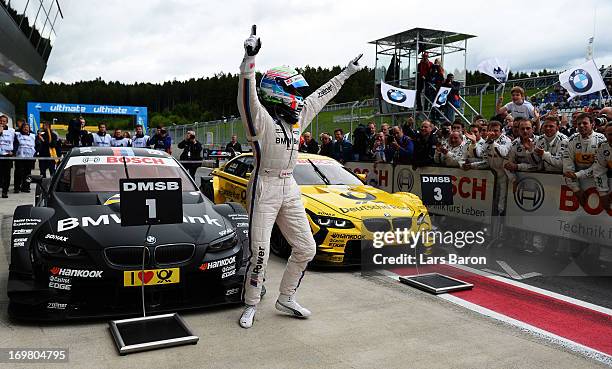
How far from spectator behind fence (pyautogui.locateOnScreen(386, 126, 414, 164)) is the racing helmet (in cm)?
585

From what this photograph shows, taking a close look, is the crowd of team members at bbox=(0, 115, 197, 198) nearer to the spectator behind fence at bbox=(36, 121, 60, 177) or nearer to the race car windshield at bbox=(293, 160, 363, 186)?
the spectator behind fence at bbox=(36, 121, 60, 177)

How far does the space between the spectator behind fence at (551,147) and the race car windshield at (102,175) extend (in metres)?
4.84

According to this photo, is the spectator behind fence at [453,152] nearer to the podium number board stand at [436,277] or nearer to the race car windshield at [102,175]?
the podium number board stand at [436,277]

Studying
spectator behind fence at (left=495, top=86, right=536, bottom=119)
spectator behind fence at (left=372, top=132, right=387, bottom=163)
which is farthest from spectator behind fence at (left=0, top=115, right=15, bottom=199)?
spectator behind fence at (left=495, top=86, right=536, bottom=119)

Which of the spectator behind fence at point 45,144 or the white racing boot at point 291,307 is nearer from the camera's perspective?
the white racing boot at point 291,307

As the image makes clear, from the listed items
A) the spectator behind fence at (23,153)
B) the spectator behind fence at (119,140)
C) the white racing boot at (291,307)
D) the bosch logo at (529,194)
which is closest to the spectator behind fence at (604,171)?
the bosch logo at (529,194)

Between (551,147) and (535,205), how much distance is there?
874 mm

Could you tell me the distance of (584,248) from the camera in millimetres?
6543

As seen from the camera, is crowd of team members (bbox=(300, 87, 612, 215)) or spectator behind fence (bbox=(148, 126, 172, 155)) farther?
spectator behind fence (bbox=(148, 126, 172, 155))

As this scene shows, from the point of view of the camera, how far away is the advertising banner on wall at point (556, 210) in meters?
6.34

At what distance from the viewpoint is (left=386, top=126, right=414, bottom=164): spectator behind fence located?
9805 millimetres

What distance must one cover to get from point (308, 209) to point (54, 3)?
26.7 m

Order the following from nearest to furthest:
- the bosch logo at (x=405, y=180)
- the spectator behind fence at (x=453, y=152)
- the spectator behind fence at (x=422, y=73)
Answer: the spectator behind fence at (x=453, y=152) < the bosch logo at (x=405, y=180) < the spectator behind fence at (x=422, y=73)

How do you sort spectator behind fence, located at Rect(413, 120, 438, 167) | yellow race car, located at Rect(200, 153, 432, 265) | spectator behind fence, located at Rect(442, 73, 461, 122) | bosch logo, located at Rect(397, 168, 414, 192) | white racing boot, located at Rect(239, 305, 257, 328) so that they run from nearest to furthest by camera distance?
1. white racing boot, located at Rect(239, 305, 257, 328)
2. yellow race car, located at Rect(200, 153, 432, 265)
3. spectator behind fence, located at Rect(413, 120, 438, 167)
4. bosch logo, located at Rect(397, 168, 414, 192)
5. spectator behind fence, located at Rect(442, 73, 461, 122)
